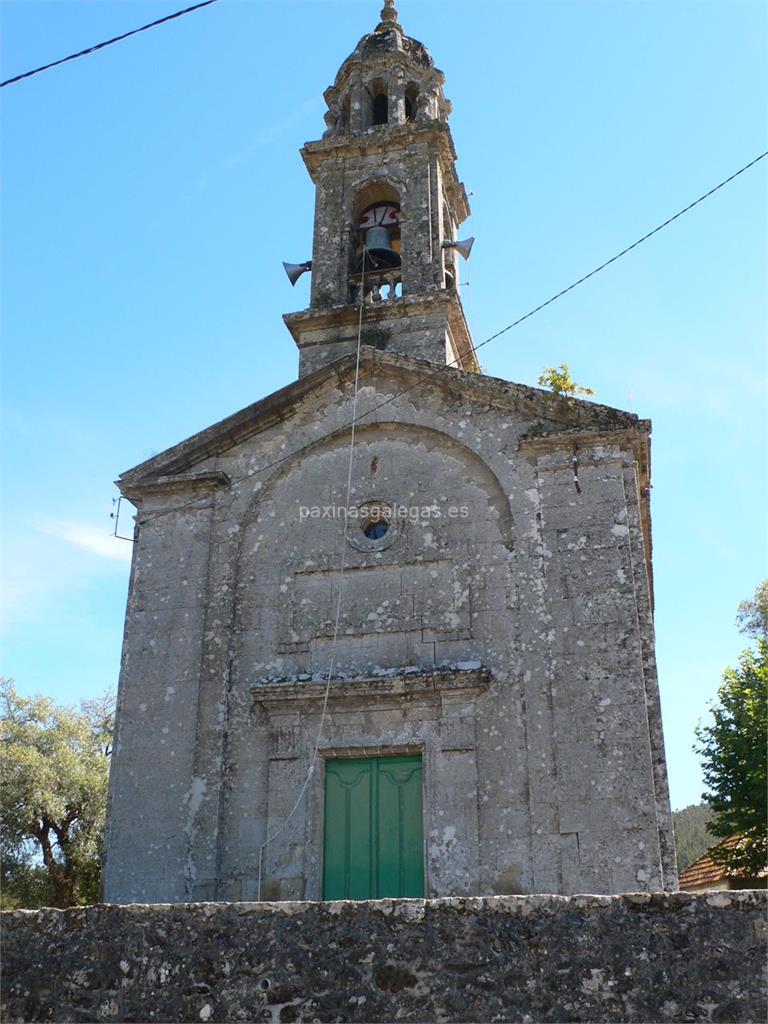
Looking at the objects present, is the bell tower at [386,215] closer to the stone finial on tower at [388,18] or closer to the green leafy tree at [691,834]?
the stone finial on tower at [388,18]

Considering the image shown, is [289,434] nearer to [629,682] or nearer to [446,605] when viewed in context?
[446,605]

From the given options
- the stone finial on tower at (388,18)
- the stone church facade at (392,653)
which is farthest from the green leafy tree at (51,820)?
the stone finial on tower at (388,18)

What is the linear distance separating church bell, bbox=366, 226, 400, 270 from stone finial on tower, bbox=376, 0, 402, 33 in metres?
5.14

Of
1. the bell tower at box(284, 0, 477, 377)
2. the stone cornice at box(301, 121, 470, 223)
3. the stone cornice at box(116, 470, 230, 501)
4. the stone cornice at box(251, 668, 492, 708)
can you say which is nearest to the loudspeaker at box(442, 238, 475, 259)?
the bell tower at box(284, 0, 477, 377)

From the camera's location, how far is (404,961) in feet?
19.4

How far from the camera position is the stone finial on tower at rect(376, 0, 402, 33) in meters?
19.5

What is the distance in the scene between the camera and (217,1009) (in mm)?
5988

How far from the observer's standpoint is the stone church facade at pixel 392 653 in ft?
35.8

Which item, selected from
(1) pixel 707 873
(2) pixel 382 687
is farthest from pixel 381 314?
(1) pixel 707 873

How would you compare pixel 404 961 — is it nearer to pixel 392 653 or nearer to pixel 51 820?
pixel 392 653

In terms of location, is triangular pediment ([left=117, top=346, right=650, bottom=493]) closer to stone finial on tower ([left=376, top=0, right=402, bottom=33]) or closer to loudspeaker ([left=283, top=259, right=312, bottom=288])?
loudspeaker ([left=283, top=259, right=312, bottom=288])

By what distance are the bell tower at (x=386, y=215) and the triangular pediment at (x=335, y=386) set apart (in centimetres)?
181

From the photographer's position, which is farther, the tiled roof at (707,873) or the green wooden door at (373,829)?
the tiled roof at (707,873)

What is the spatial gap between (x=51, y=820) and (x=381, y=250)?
15263mm
